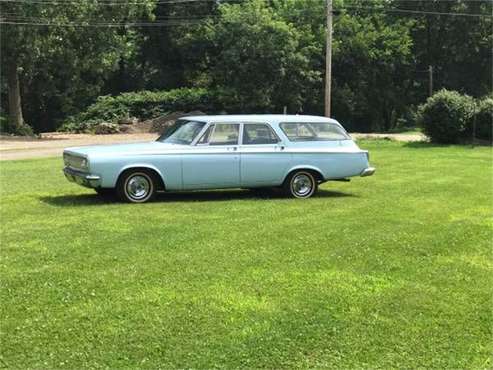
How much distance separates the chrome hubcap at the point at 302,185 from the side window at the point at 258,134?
29.1 inches

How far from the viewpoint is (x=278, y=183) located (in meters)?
11.8

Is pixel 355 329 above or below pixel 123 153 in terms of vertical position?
below

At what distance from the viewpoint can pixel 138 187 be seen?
1090cm

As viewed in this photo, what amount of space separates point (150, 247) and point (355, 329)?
2.92 m

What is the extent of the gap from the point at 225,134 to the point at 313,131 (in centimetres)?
169

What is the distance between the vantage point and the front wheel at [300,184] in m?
11.9

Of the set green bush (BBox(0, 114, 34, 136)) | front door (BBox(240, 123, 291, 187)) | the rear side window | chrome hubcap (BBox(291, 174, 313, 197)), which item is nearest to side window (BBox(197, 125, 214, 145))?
front door (BBox(240, 123, 291, 187))

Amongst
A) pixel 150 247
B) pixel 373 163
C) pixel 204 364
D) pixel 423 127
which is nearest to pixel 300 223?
pixel 150 247

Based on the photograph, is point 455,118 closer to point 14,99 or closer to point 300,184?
point 300,184

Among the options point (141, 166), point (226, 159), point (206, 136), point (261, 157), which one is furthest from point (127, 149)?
point (261, 157)

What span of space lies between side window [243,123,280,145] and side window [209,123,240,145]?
0.16 m

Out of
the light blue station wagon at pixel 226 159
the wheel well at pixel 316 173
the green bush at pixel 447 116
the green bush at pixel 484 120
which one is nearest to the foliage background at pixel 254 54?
the green bush at pixel 447 116

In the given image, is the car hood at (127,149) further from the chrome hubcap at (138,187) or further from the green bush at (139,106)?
the green bush at (139,106)

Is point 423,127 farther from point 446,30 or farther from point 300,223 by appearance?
point 300,223
